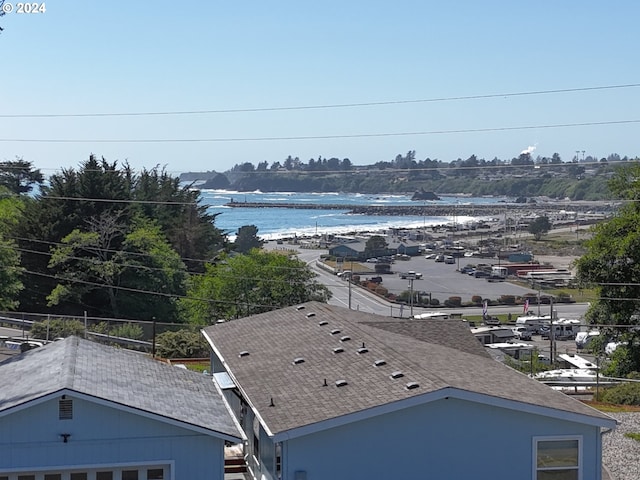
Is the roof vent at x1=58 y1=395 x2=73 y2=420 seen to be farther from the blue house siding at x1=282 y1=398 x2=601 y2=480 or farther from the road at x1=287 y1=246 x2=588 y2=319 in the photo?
the road at x1=287 y1=246 x2=588 y2=319

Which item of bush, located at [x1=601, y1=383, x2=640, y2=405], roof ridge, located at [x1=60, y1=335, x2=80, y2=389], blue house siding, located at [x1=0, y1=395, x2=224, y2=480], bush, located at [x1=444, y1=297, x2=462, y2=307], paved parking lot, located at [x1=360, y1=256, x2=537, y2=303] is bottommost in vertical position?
paved parking lot, located at [x1=360, y1=256, x2=537, y2=303]

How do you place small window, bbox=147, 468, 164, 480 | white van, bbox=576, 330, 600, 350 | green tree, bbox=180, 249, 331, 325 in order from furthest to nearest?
white van, bbox=576, 330, 600, 350
green tree, bbox=180, 249, 331, 325
small window, bbox=147, 468, 164, 480

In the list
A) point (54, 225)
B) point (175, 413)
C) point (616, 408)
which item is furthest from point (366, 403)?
point (54, 225)

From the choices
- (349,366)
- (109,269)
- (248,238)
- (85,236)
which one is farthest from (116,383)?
(248,238)

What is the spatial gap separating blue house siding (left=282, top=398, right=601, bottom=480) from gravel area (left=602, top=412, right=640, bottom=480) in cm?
269

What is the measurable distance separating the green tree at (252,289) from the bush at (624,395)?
1964 centimetres

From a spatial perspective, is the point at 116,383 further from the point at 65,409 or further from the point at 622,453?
the point at 622,453

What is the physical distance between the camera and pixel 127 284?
47281mm

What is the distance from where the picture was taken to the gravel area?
51.5ft

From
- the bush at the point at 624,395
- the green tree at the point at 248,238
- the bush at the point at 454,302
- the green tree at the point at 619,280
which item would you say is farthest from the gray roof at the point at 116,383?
the green tree at the point at 248,238

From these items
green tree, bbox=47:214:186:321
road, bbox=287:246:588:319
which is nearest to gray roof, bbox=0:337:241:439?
green tree, bbox=47:214:186:321

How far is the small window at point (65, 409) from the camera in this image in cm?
1211

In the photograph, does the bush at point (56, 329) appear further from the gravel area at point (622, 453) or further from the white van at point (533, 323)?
the white van at point (533, 323)

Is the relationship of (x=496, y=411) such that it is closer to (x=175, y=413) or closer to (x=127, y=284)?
(x=175, y=413)
